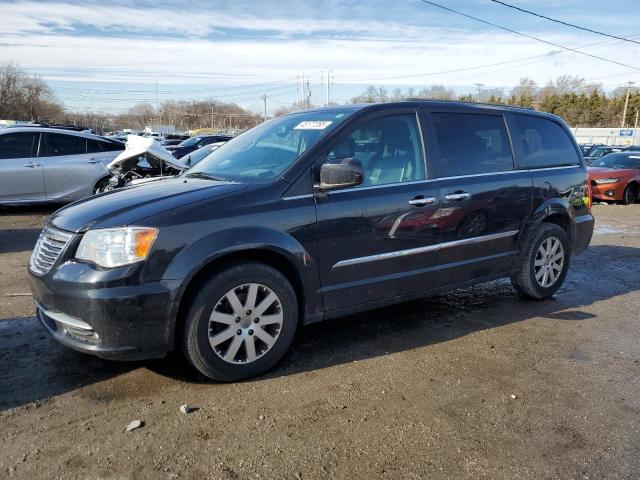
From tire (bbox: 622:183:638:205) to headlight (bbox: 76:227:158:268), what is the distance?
578 inches

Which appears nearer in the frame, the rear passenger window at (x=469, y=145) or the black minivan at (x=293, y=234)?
the black minivan at (x=293, y=234)

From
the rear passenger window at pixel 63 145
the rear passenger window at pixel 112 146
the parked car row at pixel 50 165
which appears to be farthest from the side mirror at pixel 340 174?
the rear passenger window at pixel 112 146

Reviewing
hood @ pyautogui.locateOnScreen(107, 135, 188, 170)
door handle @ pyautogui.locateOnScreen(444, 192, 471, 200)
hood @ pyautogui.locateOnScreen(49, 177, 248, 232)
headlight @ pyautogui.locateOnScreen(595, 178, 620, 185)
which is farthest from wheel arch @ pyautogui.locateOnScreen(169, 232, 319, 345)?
headlight @ pyautogui.locateOnScreen(595, 178, 620, 185)

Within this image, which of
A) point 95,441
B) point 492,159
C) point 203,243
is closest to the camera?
point 95,441

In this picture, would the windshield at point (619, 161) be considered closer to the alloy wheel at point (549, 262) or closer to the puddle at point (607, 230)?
the puddle at point (607, 230)

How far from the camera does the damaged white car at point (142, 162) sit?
792 centimetres

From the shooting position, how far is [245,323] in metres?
3.45

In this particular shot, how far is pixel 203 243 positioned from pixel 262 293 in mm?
536

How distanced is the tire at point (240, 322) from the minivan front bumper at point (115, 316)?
0.17 meters

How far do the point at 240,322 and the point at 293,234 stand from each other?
679 mm

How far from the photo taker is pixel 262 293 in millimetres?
3492

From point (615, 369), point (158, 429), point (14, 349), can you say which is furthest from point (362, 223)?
point (14, 349)

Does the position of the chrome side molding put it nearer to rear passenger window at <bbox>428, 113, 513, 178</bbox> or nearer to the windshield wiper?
rear passenger window at <bbox>428, 113, 513, 178</bbox>

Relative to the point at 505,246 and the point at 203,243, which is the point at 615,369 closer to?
the point at 505,246
